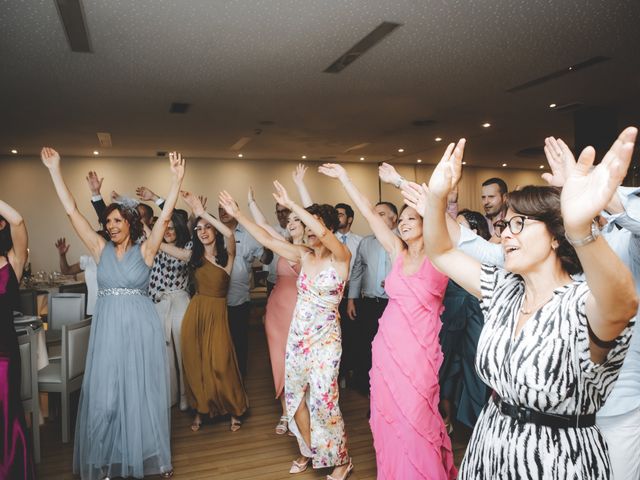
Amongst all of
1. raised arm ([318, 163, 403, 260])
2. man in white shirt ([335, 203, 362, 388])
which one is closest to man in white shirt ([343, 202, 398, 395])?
man in white shirt ([335, 203, 362, 388])

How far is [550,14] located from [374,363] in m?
2.88

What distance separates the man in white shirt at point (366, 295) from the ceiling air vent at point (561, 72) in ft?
7.24

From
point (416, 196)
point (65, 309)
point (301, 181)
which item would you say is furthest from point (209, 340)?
point (416, 196)

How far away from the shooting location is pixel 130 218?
10.5ft

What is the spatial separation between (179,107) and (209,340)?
343 cm

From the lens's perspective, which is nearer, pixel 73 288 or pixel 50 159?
pixel 50 159

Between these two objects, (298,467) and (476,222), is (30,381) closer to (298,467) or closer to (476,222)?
(298,467)

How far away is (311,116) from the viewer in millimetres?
6816

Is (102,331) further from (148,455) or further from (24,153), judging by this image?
(24,153)

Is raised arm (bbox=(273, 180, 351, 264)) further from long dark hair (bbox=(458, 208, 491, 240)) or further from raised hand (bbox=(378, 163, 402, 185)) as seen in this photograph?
long dark hair (bbox=(458, 208, 491, 240))

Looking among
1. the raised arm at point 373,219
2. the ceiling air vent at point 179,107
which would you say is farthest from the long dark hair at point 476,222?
the ceiling air vent at point 179,107

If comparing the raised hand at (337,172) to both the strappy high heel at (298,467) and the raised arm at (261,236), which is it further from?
the strappy high heel at (298,467)

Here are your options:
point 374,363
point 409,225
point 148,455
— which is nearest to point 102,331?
point 148,455

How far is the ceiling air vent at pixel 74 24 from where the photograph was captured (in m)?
3.29
